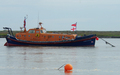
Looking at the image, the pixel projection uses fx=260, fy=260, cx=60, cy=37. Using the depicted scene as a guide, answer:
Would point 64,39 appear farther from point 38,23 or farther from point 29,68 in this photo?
point 29,68

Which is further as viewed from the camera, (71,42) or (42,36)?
(42,36)

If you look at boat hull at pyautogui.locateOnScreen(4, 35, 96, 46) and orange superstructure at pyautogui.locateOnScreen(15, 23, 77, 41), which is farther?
orange superstructure at pyautogui.locateOnScreen(15, 23, 77, 41)

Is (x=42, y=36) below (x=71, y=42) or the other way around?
the other way around

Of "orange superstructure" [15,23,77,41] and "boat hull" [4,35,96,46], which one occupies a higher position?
"orange superstructure" [15,23,77,41]

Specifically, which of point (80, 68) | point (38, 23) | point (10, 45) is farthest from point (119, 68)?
point (10, 45)

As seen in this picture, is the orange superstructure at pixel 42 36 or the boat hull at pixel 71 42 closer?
the boat hull at pixel 71 42

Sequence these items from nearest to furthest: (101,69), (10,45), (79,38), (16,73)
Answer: (16,73)
(101,69)
(79,38)
(10,45)

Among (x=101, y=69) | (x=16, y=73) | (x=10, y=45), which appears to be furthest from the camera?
(x=10, y=45)

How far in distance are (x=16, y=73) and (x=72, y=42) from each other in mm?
24985

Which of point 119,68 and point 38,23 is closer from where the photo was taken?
point 119,68

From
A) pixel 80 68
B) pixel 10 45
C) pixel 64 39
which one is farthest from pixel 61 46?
pixel 80 68

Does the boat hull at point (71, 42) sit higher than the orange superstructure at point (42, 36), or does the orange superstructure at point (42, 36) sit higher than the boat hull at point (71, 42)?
the orange superstructure at point (42, 36)

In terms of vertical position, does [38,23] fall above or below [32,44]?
above

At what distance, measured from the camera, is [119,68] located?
19484 millimetres
